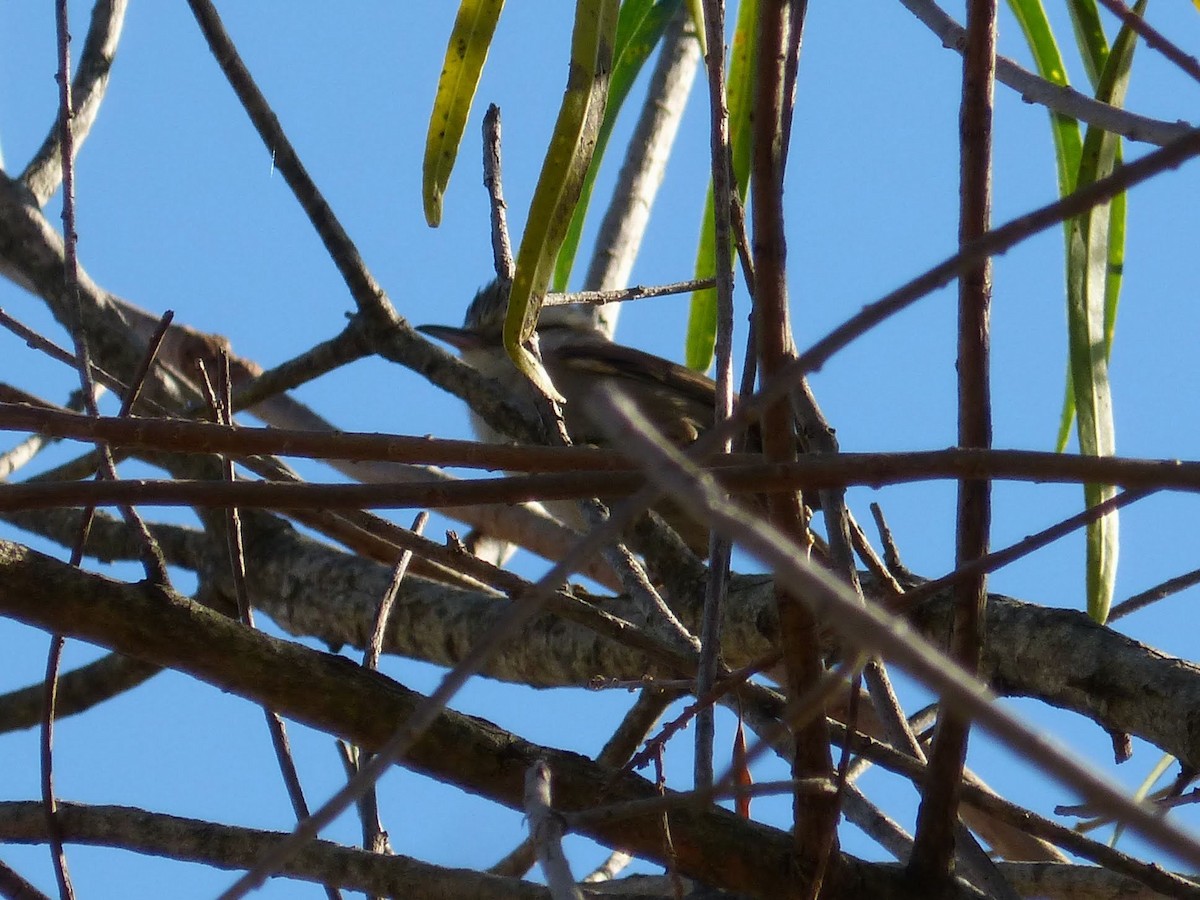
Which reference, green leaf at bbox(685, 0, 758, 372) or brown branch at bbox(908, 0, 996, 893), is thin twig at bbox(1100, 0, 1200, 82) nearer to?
brown branch at bbox(908, 0, 996, 893)

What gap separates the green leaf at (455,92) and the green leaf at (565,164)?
34cm

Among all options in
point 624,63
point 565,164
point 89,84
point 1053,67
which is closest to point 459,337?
point 89,84

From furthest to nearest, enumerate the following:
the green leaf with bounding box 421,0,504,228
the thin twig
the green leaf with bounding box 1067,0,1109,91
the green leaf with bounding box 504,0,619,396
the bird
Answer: the bird → the green leaf with bounding box 1067,0,1109,91 → the green leaf with bounding box 421,0,504,228 → the green leaf with bounding box 504,0,619,396 → the thin twig

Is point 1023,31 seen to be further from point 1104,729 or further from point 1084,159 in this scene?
point 1104,729

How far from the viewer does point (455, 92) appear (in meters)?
2.27

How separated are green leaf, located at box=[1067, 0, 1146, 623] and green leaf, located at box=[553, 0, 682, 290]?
38.7 inches

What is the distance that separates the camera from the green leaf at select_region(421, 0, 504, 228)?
7.25 ft

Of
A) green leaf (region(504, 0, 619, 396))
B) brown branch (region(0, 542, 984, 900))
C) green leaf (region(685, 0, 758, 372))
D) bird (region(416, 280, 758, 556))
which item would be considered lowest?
brown branch (region(0, 542, 984, 900))

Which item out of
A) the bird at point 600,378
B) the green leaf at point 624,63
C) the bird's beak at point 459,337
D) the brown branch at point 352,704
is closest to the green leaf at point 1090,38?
the green leaf at point 624,63

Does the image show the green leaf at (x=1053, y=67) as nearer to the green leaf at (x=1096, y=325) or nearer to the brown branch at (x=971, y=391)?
the green leaf at (x=1096, y=325)

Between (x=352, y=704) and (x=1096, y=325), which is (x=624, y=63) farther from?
(x=352, y=704)

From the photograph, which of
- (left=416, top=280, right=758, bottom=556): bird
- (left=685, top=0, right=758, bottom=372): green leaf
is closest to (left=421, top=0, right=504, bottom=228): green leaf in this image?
(left=685, top=0, right=758, bottom=372): green leaf

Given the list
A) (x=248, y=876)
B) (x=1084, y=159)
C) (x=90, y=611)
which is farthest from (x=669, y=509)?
(x=248, y=876)

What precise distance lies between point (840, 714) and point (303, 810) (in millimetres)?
1106
